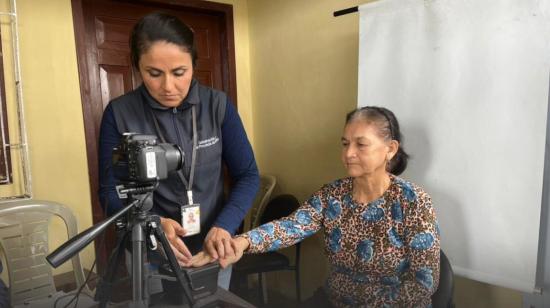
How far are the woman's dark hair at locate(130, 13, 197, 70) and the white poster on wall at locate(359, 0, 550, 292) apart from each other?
3.34 ft

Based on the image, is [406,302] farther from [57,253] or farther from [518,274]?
[57,253]

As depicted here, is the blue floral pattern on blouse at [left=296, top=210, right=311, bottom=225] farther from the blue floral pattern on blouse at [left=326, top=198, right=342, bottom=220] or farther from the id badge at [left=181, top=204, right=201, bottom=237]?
the id badge at [left=181, top=204, right=201, bottom=237]

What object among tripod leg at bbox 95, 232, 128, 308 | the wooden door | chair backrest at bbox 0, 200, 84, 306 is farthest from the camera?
the wooden door

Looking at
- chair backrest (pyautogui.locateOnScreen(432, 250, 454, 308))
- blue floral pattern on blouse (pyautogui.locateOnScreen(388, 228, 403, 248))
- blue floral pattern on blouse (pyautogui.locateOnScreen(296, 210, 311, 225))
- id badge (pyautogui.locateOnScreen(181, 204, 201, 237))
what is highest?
id badge (pyautogui.locateOnScreen(181, 204, 201, 237))

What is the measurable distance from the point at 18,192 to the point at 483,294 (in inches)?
92.5

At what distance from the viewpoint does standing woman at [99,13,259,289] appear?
3.77 feet

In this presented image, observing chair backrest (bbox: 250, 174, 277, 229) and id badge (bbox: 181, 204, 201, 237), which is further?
chair backrest (bbox: 250, 174, 277, 229)

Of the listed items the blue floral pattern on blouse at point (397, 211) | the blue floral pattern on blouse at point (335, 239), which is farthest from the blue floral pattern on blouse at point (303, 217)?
the blue floral pattern on blouse at point (397, 211)

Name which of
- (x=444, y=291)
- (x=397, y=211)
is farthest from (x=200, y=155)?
(x=444, y=291)

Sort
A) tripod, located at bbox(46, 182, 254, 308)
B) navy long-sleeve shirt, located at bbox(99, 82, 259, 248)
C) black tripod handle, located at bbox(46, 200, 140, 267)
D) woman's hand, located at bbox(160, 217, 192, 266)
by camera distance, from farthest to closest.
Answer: navy long-sleeve shirt, located at bbox(99, 82, 259, 248) < woman's hand, located at bbox(160, 217, 192, 266) < tripod, located at bbox(46, 182, 254, 308) < black tripod handle, located at bbox(46, 200, 140, 267)

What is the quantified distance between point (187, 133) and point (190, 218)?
0.28 m

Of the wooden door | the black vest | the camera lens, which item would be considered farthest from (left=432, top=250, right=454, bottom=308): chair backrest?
the wooden door

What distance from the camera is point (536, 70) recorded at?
53.3 inches

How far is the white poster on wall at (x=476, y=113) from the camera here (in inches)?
54.5
